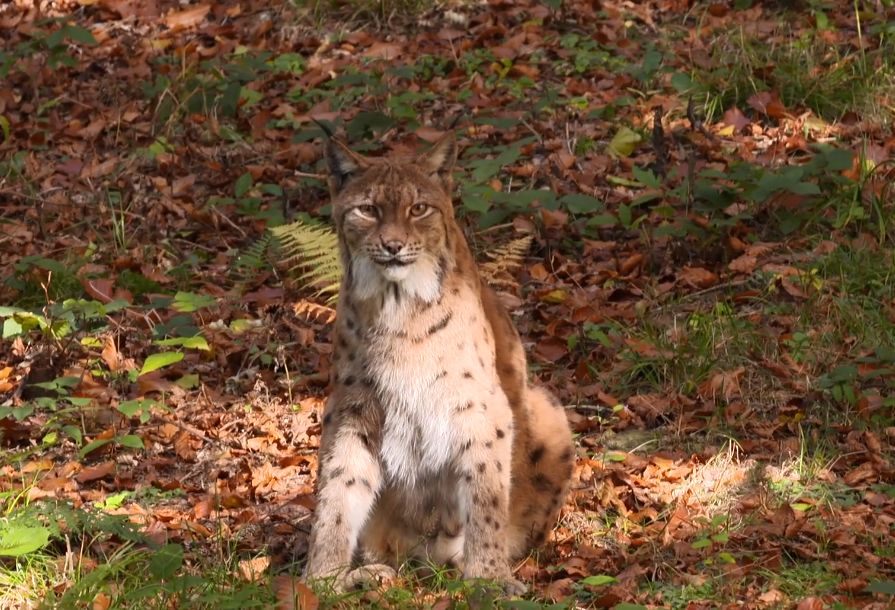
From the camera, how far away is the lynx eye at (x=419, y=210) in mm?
5742

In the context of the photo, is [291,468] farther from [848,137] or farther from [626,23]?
[626,23]

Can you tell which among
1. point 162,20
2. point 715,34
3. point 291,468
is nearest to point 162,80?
point 162,20

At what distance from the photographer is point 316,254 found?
26.8ft

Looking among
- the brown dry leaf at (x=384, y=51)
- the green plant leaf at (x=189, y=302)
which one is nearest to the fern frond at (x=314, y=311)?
the green plant leaf at (x=189, y=302)

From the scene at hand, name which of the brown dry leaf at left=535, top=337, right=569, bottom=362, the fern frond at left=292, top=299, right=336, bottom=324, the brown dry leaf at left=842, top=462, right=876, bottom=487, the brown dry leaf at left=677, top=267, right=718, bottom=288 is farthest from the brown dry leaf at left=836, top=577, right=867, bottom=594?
the fern frond at left=292, top=299, right=336, bottom=324

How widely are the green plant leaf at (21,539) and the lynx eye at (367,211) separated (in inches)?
69.7

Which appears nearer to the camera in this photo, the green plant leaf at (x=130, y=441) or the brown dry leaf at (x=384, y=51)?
the green plant leaf at (x=130, y=441)

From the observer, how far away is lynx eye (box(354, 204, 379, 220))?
5.76m

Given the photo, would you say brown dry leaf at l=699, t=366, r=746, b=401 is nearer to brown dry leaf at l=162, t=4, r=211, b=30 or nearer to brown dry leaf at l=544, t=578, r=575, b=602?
brown dry leaf at l=544, t=578, r=575, b=602

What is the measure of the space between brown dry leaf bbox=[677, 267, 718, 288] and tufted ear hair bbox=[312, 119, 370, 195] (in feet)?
9.12

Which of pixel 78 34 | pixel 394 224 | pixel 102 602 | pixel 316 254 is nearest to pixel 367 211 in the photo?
pixel 394 224

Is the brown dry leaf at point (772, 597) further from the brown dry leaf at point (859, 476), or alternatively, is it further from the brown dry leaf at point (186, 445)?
the brown dry leaf at point (186, 445)

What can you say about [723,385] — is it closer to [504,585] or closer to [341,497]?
[504,585]

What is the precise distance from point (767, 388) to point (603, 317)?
1.18 meters
